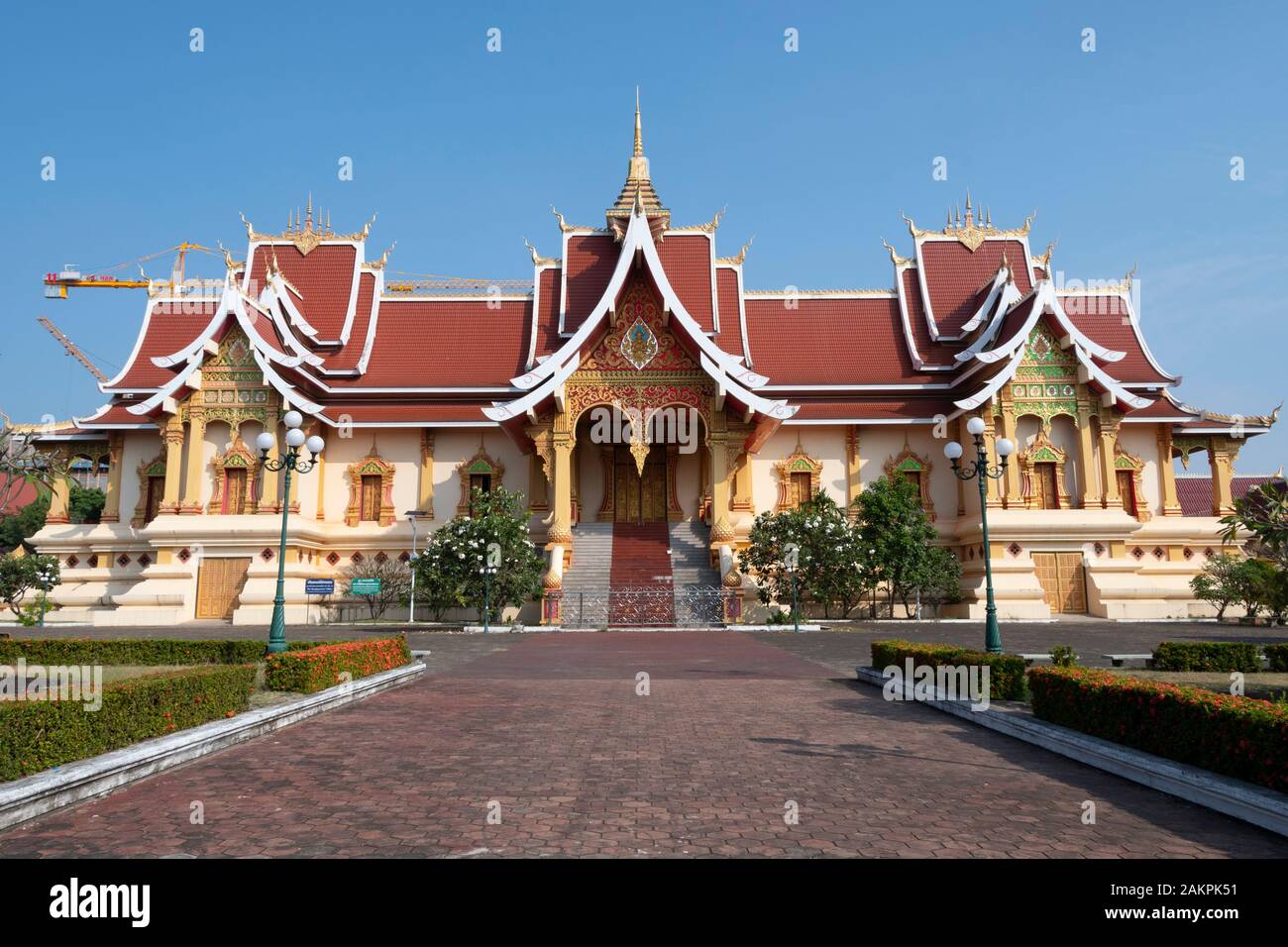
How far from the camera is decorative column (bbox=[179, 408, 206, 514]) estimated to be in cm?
2520

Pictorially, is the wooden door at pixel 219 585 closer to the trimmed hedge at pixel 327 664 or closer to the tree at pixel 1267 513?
the trimmed hedge at pixel 327 664

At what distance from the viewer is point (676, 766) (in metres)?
6.55

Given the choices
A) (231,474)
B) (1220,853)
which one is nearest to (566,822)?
(1220,853)

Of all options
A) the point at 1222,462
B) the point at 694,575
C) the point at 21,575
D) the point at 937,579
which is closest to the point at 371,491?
the point at 21,575

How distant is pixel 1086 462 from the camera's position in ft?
84.0

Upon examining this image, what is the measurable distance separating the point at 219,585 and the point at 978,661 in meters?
22.1

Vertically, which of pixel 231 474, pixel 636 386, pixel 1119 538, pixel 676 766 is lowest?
pixel 676 766

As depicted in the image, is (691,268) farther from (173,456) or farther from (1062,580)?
(173,456)

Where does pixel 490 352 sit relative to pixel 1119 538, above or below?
above

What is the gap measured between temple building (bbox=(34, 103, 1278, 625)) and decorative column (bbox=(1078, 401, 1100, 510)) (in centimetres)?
7

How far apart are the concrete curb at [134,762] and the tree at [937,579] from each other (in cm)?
1730
